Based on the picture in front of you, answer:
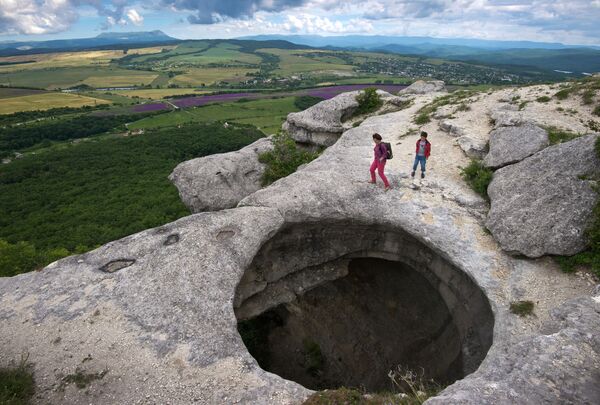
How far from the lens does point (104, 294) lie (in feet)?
39.9

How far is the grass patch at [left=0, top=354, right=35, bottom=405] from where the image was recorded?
917 cm

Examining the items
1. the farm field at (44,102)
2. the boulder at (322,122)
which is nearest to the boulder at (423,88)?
the boulder at (322,122)

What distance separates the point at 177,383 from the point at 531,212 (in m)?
13.0

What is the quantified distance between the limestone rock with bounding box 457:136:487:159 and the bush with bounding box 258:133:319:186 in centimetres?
1041

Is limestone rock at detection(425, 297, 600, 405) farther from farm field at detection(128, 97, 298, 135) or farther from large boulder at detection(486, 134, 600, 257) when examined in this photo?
farm field at detection(128, 97, 298, 135)

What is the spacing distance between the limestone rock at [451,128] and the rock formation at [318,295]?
1.29m

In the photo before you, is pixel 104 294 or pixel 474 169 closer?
pixel 104 294

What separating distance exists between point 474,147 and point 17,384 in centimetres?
2093

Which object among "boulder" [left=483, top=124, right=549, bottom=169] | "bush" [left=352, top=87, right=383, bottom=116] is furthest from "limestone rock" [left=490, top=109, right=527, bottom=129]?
"bush" [left=352, top=87, right=383, bottom=116]

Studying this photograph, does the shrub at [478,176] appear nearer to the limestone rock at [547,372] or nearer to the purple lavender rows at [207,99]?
the limestone rock at [547,372]

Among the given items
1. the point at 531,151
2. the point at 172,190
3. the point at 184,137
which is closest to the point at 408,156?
the point at 531,151

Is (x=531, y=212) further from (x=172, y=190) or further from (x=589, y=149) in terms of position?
(x=172, y=190)

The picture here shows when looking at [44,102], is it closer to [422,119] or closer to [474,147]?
[422,119]

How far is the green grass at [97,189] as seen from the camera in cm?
5012
